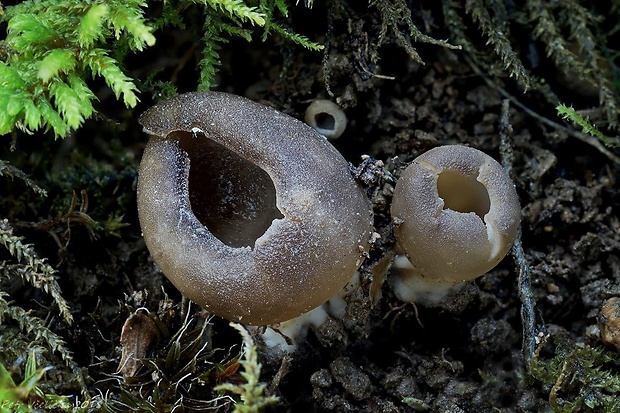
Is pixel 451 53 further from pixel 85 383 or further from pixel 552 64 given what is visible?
pixel 85 383

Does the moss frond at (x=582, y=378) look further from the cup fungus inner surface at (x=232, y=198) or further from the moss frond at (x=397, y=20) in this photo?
the moss frond at (x=397, y=20)

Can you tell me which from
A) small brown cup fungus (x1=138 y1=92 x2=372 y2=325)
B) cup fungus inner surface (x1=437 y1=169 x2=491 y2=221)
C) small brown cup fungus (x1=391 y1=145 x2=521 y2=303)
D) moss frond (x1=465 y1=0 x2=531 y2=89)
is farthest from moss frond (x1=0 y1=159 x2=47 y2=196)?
moss frond (x1=465 y1=0 x2=531 y2=89)

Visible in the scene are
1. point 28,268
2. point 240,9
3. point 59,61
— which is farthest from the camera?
point 28,268

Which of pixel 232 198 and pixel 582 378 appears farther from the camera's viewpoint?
pixel 232 198

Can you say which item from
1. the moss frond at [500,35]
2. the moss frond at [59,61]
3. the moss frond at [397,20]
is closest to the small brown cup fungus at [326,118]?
the moss frond at [397,20]

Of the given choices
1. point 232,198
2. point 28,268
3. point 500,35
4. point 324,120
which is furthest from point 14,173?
point 500,35

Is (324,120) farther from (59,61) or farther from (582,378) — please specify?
Answer: (582,378)
